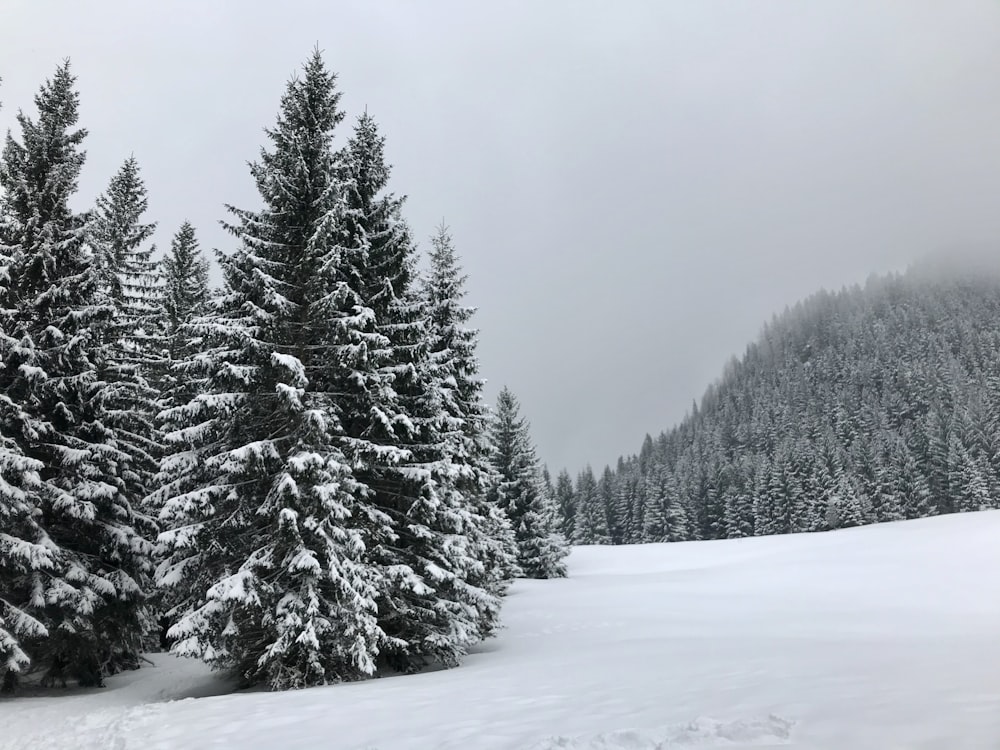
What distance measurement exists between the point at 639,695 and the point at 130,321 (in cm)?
1836

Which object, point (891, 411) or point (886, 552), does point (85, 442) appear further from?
point (891, 411)

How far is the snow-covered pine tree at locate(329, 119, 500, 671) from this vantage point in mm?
13758

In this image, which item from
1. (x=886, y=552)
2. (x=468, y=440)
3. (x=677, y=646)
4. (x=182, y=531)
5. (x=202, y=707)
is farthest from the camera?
(x=886, y=552)

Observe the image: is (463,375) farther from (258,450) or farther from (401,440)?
(258,450)

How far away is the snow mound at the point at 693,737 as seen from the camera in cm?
492

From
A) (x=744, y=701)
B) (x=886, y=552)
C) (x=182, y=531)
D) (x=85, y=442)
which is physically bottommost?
(x=886, y=552)

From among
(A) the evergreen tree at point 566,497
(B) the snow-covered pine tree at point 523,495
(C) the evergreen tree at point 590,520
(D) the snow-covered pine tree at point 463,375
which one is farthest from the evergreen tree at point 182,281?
(C) the evergreen tree at point 590,520

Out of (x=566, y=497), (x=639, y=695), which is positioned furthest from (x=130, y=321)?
(x=566, y=497)

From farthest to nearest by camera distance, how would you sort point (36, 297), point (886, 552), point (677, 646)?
point (886, 552) < point (36, 297) < point (677, 646)

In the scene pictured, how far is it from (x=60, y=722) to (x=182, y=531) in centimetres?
351

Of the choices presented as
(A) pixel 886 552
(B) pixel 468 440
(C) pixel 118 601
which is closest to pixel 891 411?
Answer: (A) pixel 886 552

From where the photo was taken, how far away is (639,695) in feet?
25.5

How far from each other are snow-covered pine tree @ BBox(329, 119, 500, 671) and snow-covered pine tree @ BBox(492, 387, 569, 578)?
20477 millimetres

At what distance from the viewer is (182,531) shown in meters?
11.8
